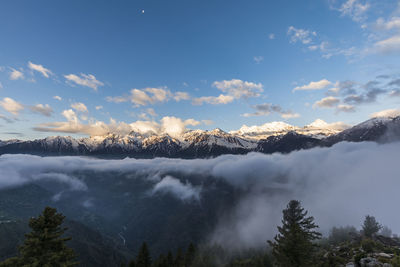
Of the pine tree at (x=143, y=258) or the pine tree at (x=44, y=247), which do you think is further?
the pine tree at (x=143, y=258)

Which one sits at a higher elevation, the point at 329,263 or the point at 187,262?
the point at 329,263

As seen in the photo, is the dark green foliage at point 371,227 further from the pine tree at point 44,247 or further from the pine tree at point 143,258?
the pine tree at point 44,247

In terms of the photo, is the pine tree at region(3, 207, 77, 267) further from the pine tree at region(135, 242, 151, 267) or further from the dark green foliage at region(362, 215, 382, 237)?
the dark green foliage at region(362, 215, 382, 237)

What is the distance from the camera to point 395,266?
23.5 metres

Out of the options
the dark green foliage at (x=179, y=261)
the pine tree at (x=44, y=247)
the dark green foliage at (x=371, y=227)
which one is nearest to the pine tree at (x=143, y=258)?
the dark green foliage at (x=179, y=261)

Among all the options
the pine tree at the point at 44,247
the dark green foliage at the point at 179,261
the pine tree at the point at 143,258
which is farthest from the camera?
the dark green foliage at the point at 179,261

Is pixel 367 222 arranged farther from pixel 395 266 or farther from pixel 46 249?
pixel 46 249

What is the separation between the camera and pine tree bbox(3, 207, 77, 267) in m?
16.1

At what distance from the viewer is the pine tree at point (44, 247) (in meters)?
16.1

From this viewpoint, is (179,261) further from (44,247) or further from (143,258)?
A: (44,247)

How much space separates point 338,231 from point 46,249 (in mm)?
180984

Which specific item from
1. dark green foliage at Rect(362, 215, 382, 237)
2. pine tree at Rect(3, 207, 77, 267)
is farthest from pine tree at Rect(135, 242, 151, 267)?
dark green foliage at Rect(362, 215, 382, 237)

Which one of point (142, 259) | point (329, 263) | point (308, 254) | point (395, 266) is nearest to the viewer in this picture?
point (395, 266)

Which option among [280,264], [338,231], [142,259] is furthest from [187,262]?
[338,231]
